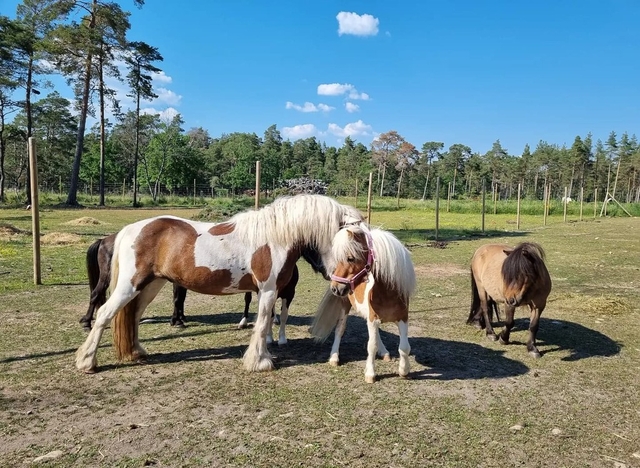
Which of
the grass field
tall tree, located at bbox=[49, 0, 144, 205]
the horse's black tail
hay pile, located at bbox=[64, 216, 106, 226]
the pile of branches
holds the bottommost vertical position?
the grass field

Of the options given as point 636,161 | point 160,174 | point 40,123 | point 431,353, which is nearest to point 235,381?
point 431,353

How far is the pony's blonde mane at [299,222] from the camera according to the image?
14.1 feet

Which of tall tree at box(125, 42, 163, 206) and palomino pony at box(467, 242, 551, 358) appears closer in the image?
palomino pony at box(467, 242, 551, 358)

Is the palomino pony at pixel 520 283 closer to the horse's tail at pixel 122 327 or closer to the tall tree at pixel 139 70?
the horse's tail at pixel 122 327

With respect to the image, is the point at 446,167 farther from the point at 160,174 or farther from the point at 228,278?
the point at 228,278

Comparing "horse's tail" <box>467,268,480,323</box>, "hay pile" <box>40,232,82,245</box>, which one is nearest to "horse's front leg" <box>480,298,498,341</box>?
"horse's tail" <box>467,268,480,323</box>

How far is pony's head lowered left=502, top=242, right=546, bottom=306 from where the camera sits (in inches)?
195

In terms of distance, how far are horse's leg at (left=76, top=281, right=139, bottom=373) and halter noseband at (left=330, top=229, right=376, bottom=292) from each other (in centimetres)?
213

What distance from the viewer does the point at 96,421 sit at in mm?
3311

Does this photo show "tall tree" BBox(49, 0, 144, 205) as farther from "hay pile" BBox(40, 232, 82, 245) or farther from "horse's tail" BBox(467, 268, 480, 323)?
"horse's tail" BBox(467, 268, 480, 323)

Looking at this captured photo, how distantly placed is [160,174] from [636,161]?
73.2 metres

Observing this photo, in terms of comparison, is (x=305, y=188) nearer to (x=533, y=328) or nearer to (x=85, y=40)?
(x=85, y=40)

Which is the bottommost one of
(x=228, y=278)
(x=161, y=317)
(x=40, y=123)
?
(x=161, y=317)

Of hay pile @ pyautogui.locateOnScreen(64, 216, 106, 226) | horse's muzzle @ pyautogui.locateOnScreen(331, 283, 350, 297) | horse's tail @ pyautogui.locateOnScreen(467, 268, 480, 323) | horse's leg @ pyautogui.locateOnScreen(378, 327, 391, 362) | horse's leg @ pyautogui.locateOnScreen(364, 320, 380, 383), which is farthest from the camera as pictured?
hay pile @ pyautogui.locateOnScreen(64, 216, 106, 226)
